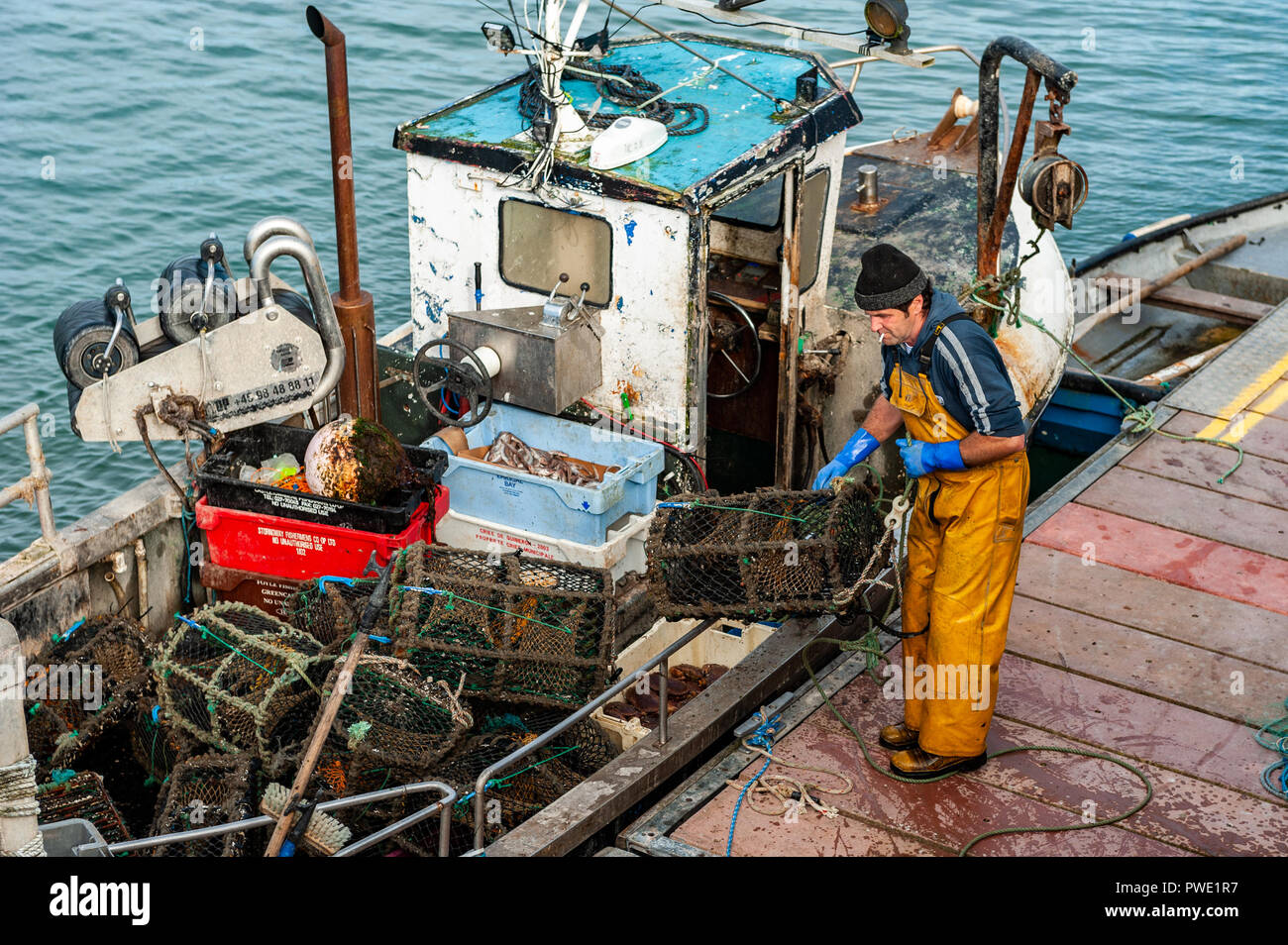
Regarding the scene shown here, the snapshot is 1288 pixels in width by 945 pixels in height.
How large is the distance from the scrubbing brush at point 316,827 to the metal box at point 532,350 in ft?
8.19

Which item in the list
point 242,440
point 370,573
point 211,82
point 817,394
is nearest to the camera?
point 370,573

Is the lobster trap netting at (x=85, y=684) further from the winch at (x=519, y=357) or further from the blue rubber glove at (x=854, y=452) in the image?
the blue rubber glove at (x=854, y=452)

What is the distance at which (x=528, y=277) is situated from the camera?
7.53 meters

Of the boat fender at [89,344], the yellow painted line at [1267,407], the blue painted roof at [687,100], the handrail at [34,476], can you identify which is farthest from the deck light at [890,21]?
the handrail at [34,476]

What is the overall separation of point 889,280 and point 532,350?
8.68ft

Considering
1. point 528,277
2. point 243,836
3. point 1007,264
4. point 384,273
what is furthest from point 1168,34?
point 243,836

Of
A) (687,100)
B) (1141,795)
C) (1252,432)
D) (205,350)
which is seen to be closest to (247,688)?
(205,350)

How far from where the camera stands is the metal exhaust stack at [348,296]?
7.64 meters

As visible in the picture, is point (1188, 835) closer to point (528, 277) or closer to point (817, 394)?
point (817, 394)

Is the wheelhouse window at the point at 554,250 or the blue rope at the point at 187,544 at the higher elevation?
the wheelhouse window at the point at 554,250

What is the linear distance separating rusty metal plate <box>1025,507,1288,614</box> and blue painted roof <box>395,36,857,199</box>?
97.1 inches

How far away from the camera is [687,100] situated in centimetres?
771

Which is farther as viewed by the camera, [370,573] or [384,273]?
[384,273]

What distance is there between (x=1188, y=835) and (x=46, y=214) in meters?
14.3
